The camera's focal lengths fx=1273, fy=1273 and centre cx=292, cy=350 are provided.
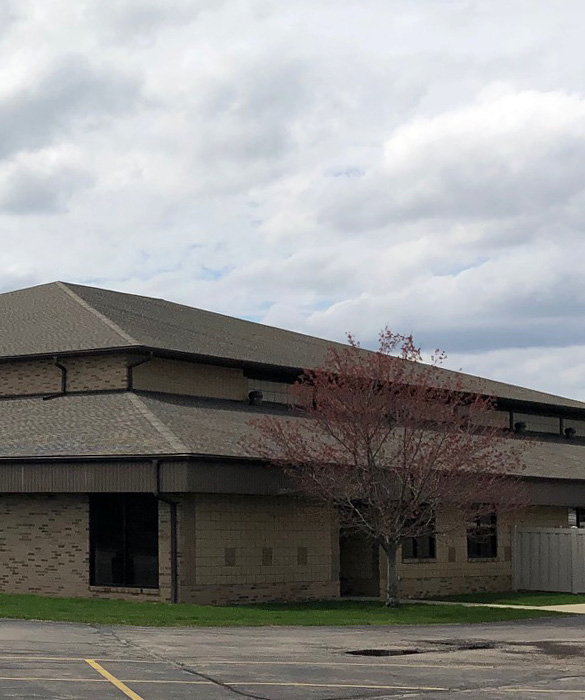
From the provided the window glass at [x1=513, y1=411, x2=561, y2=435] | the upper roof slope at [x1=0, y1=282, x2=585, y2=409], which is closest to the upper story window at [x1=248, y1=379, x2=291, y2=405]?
the upper roof slope at [x1=0, y1=282, x2=585, y2=409]

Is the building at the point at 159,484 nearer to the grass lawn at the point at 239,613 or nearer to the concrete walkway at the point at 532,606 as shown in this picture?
the grass lawn at the point at 239,613

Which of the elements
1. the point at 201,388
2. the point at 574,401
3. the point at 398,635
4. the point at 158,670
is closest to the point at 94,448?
the point at 201,388

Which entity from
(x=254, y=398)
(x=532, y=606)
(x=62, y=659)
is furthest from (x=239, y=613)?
(x=254, y=398)

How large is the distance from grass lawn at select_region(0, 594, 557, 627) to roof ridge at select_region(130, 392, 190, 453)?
3.36 m

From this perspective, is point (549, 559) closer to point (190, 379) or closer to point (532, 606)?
point (532, 606)

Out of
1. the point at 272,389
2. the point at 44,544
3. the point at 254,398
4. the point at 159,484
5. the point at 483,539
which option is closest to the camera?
the point at 159,484

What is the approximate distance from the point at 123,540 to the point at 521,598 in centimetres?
1164

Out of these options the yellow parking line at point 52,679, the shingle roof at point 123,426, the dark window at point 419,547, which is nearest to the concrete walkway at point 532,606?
the dark window at point 419,547

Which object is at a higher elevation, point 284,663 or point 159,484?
point 159,484

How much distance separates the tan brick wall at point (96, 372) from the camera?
32031 millimetres

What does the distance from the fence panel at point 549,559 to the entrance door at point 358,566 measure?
602 centimetres

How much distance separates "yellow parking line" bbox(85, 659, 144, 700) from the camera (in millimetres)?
14438

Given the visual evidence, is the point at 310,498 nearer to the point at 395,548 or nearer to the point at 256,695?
the point at 395,548

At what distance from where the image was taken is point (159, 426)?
94.7 ft
